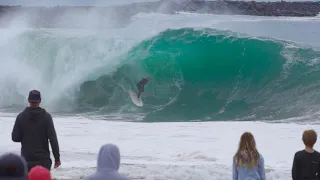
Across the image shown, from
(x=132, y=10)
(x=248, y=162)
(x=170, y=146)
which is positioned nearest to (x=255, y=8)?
(x=132, y=10)

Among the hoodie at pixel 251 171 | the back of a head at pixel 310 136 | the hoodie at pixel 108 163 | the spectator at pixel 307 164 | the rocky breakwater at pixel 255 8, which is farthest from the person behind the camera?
the rocky breakwater at pixel 255 8

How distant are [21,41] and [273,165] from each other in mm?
15590

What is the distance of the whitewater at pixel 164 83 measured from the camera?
464 inches

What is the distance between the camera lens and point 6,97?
62.7ft

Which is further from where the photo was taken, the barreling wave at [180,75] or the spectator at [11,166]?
the barreling wave at [180,75]

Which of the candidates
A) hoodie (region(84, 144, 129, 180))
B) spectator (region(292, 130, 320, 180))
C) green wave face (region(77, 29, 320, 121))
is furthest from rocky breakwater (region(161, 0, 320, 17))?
hoodie (region(84, 144, 129, 180))

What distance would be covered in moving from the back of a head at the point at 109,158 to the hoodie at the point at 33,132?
1866 mm

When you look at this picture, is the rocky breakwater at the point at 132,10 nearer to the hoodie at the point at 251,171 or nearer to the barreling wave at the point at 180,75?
the barreling wave at the point at 180,75

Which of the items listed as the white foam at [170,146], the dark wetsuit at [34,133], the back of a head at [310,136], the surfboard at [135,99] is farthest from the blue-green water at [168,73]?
the back of a head at [310,136]

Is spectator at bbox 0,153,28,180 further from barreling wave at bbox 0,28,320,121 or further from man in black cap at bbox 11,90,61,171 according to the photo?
barreling wave at bbox 0,28,320,121

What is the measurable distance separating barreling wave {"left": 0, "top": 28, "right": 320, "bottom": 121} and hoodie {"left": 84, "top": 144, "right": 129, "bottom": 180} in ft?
40.9

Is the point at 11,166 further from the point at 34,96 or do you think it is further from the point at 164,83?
the point at 164,83

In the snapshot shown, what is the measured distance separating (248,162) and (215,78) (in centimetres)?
1513

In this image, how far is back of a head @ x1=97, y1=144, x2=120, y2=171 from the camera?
126 inches
